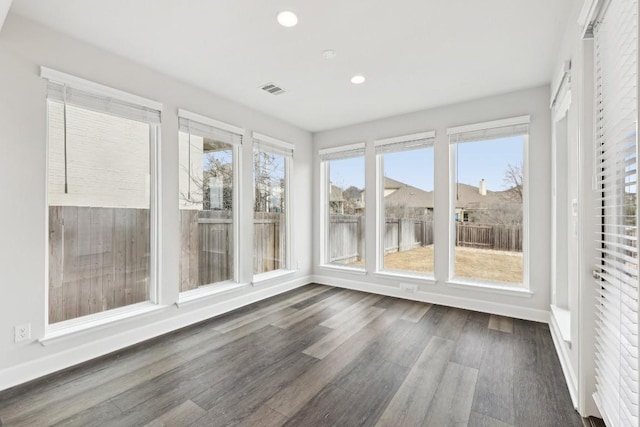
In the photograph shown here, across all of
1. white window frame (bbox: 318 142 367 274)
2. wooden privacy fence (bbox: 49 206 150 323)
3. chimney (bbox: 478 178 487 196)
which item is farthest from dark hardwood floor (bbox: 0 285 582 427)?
white window frame (bbox: 318 142 367 274)

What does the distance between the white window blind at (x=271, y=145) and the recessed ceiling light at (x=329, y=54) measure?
171cm

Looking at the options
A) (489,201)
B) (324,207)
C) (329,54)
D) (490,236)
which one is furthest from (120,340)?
(489,201)

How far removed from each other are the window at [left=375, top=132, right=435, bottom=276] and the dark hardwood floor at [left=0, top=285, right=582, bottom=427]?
1.23m

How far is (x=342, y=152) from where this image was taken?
4.84m

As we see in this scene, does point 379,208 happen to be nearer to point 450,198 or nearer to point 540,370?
point 450,198

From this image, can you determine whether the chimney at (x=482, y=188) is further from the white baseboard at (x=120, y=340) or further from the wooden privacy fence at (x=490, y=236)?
the white baseboard at (x=120, y=340)

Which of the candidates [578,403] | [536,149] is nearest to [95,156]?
[578,403]

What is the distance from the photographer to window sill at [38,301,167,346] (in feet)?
7.52

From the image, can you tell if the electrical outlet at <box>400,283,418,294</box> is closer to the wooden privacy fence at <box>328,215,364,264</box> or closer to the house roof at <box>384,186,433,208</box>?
the wooden privacy fence at <box>328,215,364,264</box>

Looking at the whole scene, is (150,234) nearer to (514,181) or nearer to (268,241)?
(268,241)

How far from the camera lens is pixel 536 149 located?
3.32 meters

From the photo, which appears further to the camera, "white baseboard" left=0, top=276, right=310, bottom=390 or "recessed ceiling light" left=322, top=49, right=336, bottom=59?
"recessed ceiling light" left=322, top=49, right=336, bottom=59

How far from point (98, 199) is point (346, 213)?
11.3 feet

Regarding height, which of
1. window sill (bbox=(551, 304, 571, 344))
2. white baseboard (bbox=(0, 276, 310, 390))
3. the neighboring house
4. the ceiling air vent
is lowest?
white baseboard (bbox=(0, 276, 310, 390))
